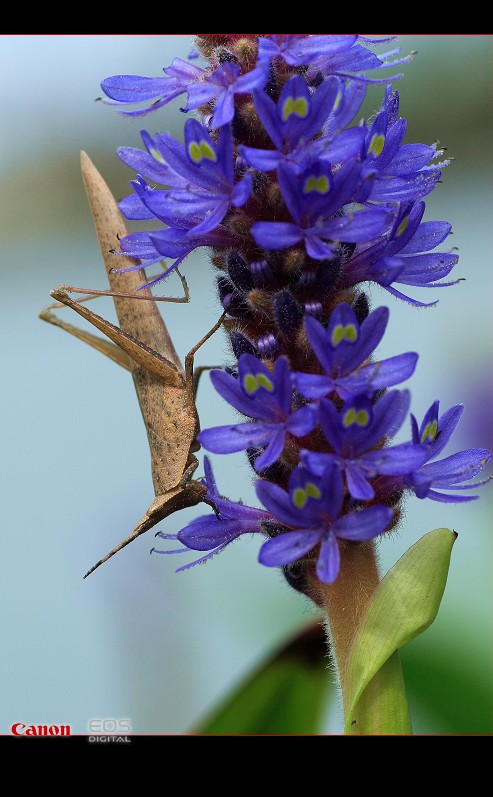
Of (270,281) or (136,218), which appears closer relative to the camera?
(270,281)

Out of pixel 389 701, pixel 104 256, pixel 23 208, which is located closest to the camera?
pixel 389 701

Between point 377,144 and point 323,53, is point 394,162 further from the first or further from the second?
point 323,53

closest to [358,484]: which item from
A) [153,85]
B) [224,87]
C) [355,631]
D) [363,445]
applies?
[363,445]

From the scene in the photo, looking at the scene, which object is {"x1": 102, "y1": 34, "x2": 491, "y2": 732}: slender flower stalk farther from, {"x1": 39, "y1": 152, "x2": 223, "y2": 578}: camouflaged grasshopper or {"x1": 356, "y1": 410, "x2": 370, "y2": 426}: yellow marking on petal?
{"x1": 39, "y1": 152, "x2": 223, "y2": 578}: camouflaged grasshopper

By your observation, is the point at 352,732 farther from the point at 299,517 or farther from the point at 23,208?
the point at 23,208

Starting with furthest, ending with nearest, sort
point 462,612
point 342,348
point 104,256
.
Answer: point 462,612 < point 104,256 < point 342,348

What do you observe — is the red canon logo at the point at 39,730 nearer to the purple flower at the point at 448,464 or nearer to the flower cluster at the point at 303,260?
the flower cluster at the point at 303,260

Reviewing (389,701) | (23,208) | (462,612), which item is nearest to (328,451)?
(389,701)
